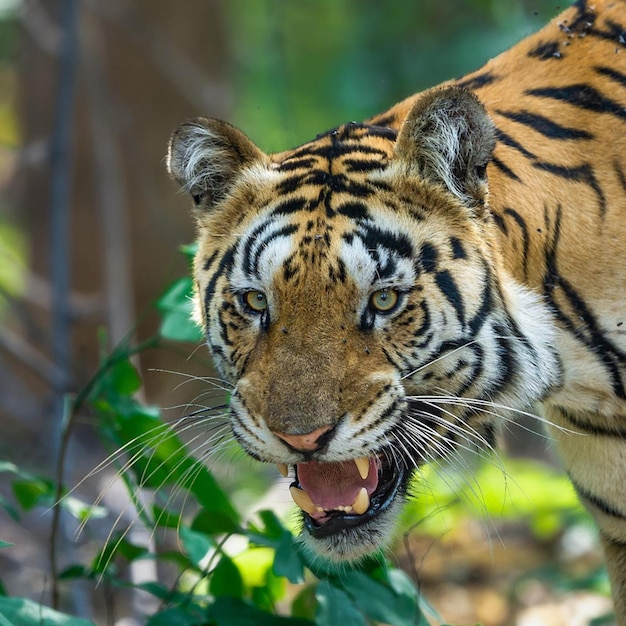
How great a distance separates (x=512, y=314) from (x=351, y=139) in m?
0.67

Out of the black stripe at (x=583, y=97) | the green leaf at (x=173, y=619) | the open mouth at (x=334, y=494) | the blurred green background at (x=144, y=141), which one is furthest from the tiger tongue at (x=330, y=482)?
the blurred green background at (x=144, y=141)

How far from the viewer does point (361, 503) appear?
250 centimetres

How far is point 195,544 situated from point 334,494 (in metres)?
0.54

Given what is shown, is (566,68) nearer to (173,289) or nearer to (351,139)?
(351,139)

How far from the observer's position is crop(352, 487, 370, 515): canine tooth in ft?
8.19

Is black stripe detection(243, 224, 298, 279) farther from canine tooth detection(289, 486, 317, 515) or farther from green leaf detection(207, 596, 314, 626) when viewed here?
green leaf detection(207, 596, 314, 626)

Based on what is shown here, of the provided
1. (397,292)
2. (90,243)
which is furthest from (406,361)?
(90,243)

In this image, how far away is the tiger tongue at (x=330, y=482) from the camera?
8.20 feet

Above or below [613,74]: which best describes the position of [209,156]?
below

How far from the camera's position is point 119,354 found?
3.05 m

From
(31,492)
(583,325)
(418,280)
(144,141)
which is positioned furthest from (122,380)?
(144,141)

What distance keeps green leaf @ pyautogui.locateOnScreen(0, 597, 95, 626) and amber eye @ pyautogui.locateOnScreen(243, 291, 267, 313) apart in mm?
873

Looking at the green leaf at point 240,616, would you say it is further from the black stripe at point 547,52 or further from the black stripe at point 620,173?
the black stripe at point 547,52

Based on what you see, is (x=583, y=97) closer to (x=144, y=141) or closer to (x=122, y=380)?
(x=122, y=380)
